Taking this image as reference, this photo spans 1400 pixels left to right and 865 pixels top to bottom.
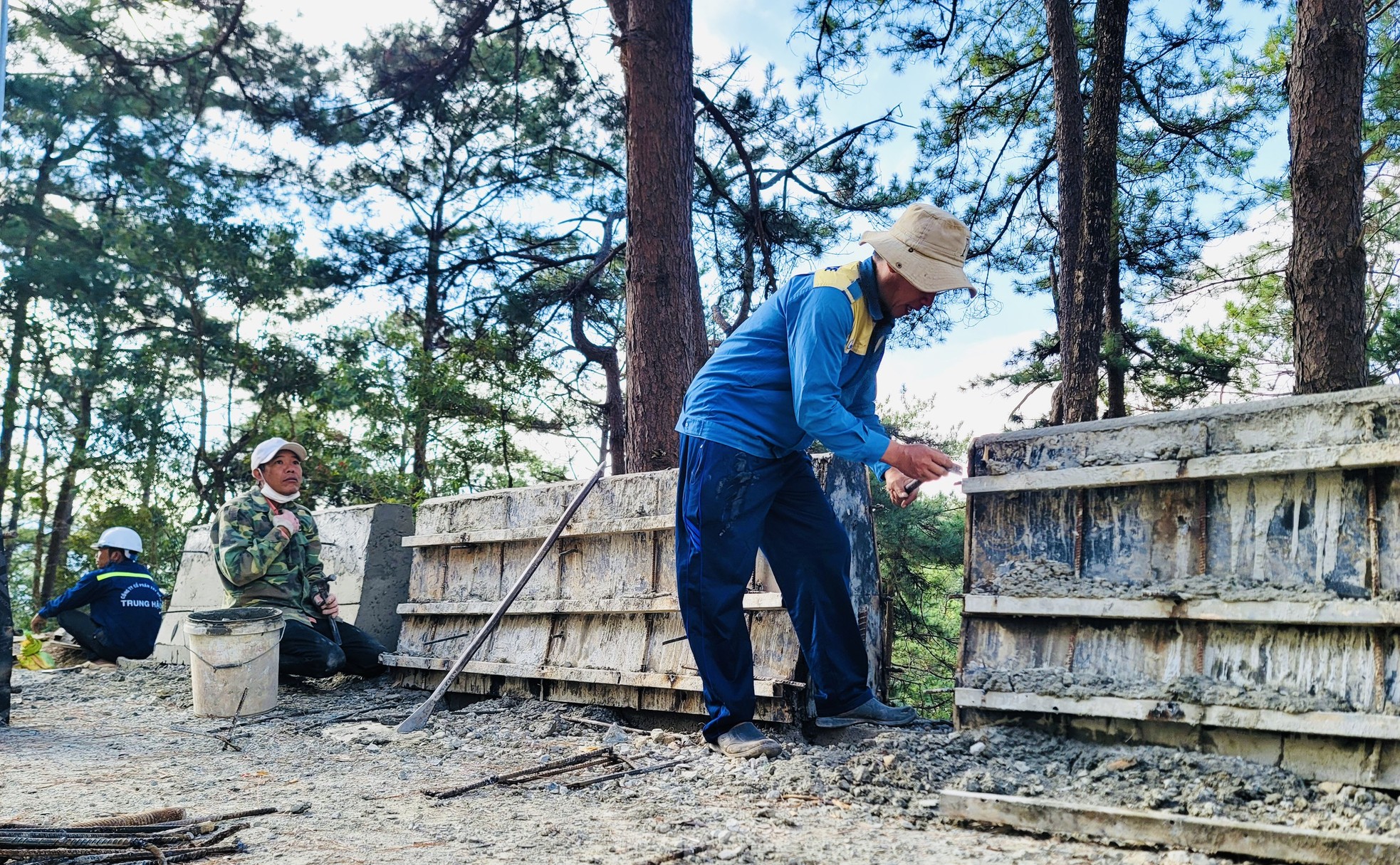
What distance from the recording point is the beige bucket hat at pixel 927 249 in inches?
151

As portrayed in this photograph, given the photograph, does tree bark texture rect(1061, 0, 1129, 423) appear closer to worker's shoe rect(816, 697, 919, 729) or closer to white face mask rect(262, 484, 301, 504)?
worker's shoe rect(816, 697, 919, 729)

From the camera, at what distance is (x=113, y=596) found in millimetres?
8812

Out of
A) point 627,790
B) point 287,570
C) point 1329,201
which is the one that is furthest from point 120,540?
point 1329,201

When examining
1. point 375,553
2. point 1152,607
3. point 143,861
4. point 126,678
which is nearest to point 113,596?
point 126,678

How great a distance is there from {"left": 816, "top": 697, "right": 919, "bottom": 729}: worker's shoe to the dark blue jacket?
7.04 meters

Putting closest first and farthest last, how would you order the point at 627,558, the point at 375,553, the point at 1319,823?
the point at 1319,823, the point at 627,558, the point at 375,553

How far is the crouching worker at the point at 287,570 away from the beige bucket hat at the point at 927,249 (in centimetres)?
442

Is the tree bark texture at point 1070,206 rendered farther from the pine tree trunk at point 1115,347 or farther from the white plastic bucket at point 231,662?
the white plastic bucket at point 231,662

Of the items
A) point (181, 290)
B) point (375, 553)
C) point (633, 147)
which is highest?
point (181, 290)

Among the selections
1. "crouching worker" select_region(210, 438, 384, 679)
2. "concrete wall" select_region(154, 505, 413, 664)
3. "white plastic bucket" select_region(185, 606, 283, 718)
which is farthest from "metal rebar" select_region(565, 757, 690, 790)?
"concrete wall" select_region(154, 505, 413, 664)

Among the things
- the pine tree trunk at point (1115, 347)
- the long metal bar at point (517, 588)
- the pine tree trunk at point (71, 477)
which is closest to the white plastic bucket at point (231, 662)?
the long metal bar at point (517, 588)

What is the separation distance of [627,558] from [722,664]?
1314mm

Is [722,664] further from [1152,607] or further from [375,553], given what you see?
[375,553]

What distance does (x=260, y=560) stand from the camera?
641 cm
